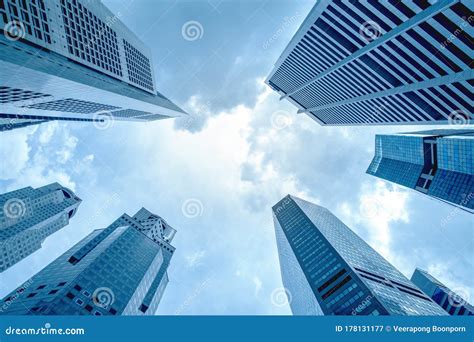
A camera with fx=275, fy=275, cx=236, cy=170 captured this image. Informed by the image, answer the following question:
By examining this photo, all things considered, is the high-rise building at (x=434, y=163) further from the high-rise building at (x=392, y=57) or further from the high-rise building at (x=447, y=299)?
the high-rise building at (x=447, y=299)

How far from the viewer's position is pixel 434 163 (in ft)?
324

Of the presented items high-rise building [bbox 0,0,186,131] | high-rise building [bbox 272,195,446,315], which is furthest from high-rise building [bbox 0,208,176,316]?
high-rise building [bbox 272,195,446,315]

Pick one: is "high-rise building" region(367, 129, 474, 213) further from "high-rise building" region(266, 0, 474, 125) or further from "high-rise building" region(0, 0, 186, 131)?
"high-rise building" region(0, 0, 186, 131)

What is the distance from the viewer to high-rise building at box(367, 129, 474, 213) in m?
83.9

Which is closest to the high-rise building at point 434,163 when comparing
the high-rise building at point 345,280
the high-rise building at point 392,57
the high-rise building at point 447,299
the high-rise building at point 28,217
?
the high-rise building at point 392,57

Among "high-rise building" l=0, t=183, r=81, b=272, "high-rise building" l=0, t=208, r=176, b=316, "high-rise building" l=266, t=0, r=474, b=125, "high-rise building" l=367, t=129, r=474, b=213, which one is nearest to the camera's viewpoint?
"high-rise building" l=266, t=0, r=474, b=125

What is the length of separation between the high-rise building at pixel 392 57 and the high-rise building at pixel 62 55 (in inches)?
1698

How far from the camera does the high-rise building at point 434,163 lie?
83875mm

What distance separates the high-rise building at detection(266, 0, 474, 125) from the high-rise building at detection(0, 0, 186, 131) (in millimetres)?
43135

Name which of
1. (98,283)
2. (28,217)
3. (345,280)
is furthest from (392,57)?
(28,217)

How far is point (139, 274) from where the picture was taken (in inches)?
2985
